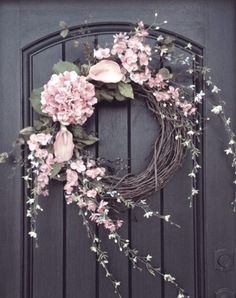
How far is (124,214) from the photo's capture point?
192cm

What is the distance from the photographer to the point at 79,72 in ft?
5.88

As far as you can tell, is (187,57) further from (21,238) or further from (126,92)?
(21,238)

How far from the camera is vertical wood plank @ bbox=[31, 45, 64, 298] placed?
1.91m

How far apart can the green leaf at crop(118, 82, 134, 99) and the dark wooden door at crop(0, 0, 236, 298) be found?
140 mm

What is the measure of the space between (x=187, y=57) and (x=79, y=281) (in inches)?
37.3

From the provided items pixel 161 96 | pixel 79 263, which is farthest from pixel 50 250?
pixel 161 96

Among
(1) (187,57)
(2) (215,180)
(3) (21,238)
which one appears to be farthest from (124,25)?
(3) (21,238)

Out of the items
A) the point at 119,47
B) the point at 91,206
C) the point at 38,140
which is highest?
the point at 119,47

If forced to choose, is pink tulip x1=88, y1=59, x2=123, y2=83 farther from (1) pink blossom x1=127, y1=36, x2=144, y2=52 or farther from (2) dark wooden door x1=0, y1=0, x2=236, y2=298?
(2) dark wooden door x1=0, y1=0, x2=236, y2=298

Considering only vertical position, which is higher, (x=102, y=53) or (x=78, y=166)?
(x=102, y=53)

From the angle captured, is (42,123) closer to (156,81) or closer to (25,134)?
(25,134)

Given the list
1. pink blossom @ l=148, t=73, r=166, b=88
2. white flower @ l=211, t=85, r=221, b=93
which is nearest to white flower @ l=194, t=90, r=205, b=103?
white flower @ l=211, t=85, r=221, b=93

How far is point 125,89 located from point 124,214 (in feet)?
1.57

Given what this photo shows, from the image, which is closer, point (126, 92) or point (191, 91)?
point (126, 92)
